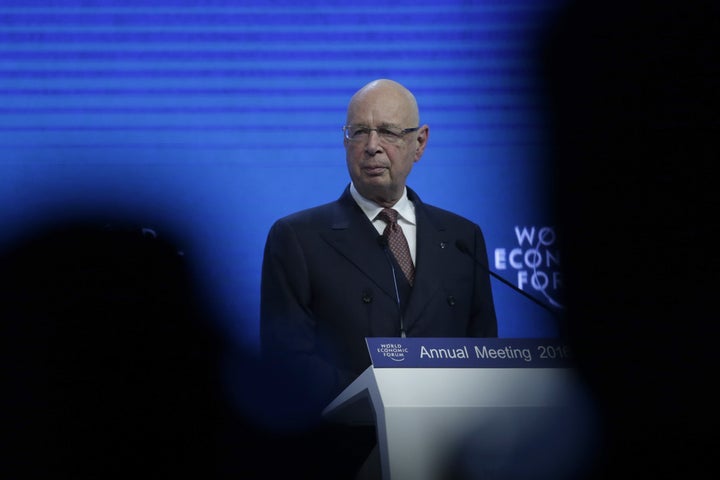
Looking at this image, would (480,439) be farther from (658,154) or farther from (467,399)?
A: (658,154)

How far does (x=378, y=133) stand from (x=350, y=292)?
1.52 ft

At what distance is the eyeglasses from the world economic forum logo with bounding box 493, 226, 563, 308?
77 centimetres

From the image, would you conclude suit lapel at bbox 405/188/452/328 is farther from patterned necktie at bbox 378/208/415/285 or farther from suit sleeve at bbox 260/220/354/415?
suit sleeve at bbox 260/220/354/415

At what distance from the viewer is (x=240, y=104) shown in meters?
3.41

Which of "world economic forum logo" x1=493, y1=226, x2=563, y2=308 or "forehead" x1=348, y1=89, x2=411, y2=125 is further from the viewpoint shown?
"world economic forum logo" x1=493, y1=226, x2=563, y2=308

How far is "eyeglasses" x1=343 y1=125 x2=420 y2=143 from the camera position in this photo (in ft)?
9.19

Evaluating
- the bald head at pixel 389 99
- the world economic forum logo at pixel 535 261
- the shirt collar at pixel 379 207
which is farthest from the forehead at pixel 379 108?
the world economic forum logo at pixel 535 261

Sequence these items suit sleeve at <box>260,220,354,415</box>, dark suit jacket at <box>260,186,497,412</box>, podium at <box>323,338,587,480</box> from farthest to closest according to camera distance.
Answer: dark suit jacket at <box>260,186,497,412</box>, suit sleeve at <box>260,220,354,415</box>, podium at <box>323,338,587,480</box>

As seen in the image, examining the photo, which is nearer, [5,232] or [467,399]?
[467,399]

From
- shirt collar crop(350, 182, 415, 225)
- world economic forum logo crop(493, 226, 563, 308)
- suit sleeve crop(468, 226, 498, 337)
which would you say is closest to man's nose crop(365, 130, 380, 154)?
shirt collar crop(350, 182, 415, 225)

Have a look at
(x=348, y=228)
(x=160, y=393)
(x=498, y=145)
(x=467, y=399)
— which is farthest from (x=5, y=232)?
(x=467, y=399)

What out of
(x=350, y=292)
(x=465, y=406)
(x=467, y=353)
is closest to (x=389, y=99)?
(x=350, y=292)

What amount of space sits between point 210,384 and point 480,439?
1599mm

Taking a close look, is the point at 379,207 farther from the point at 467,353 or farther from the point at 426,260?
the point at 467,353
